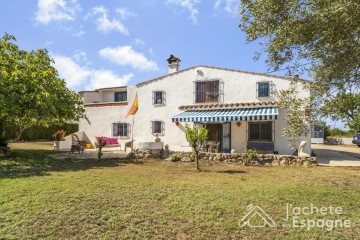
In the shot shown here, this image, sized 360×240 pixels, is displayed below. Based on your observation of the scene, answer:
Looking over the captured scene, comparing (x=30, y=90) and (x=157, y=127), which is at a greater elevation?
(x=30, y=90)

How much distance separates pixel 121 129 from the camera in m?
36.6

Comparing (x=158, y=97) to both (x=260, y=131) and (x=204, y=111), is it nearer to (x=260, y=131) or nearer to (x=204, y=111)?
(x=204, y=111)

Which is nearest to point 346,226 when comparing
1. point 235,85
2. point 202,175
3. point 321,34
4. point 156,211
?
point 156,211

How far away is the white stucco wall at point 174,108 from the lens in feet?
92.9

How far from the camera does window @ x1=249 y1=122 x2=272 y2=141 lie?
2764 centimetres

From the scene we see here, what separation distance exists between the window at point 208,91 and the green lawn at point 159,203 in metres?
14.7

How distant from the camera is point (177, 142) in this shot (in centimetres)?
3172

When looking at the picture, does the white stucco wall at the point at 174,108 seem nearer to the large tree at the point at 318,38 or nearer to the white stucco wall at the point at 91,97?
the white stucco wall at the point at 91,97

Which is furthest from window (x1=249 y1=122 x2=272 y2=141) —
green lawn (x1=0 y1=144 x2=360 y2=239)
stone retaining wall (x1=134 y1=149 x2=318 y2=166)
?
green lawn (x1=0 y1=144 x2=360 y2=239)

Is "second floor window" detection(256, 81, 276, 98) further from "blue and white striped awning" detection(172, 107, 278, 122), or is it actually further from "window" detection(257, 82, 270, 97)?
"blue and white striped awning" detection(172, 107, 278, 122)

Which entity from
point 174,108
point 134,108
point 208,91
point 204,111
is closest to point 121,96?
point 134,108

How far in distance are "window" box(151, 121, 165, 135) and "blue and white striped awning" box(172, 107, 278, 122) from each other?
4.21m

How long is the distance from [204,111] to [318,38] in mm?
18730

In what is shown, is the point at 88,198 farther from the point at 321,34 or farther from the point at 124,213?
the point at 321,34
